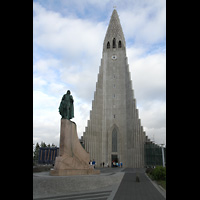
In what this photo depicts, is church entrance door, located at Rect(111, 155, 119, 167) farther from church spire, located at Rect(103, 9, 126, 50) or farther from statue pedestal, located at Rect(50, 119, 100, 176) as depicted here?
statue pedestal, located at Rect(50, 119, 100, 176)

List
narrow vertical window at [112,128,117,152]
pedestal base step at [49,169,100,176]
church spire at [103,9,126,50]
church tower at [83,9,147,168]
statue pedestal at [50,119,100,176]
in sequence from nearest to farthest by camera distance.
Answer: pedestal base step at [49,169,100,176] < statue pedestal at [50,119,100,176] < church tower at [83,9,147,168] < narrow vertical window at [112,128,117,152] < church spire at [103,9,126,50]

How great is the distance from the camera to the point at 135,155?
3762 cm

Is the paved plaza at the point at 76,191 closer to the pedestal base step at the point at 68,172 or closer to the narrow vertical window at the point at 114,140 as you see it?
the pedestal base step at the point at 68,172

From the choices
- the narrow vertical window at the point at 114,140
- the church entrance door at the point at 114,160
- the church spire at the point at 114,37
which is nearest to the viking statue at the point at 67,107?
the church entrance door at the point at 114,160

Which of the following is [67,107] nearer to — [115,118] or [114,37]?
[115,118]

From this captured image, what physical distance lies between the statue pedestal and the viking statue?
45 cm

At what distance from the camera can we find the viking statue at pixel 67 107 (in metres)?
12.8

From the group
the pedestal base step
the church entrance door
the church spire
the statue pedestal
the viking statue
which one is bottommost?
the church entrance door

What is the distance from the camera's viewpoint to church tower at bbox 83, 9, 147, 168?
38.5 m

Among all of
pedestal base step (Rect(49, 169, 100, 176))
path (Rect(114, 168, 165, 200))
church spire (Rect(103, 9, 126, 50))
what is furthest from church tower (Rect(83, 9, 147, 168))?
path (Rect(114, 168, 165, 200))

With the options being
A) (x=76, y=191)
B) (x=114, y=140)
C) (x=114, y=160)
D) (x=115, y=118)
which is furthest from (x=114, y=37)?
(x=76, y=191)
